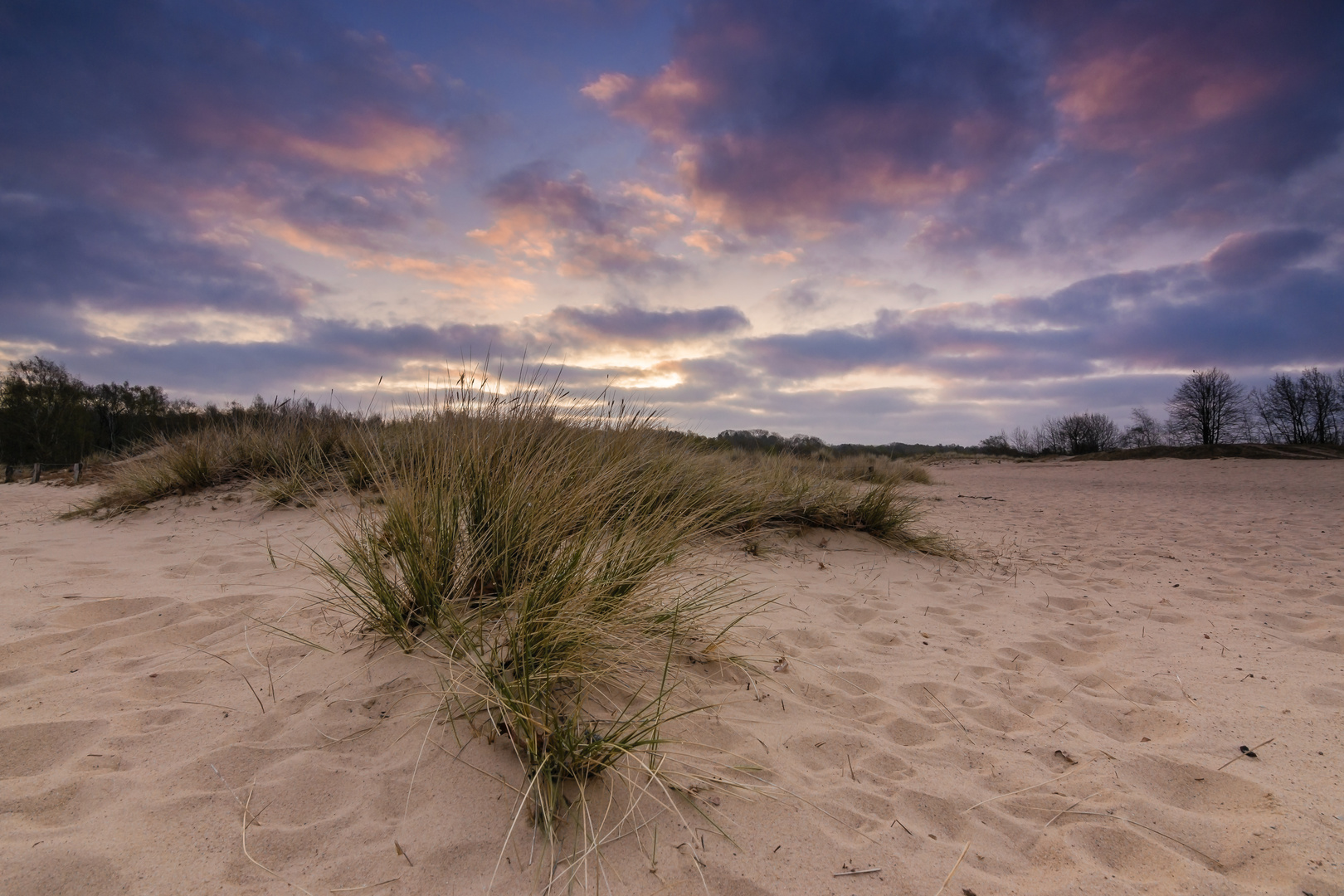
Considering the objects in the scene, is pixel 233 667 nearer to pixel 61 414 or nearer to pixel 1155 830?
pixel 1155 830

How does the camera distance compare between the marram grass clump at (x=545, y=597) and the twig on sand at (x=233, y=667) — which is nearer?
the marram grass clump at (x=545, y=597)

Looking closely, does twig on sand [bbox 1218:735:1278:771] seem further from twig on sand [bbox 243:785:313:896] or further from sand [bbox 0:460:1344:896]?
twig on sand [bbox 243:785:313:896]

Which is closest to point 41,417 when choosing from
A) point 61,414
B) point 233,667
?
point 61,414

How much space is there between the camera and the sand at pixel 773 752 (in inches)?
56.3

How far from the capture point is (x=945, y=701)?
2.42 m

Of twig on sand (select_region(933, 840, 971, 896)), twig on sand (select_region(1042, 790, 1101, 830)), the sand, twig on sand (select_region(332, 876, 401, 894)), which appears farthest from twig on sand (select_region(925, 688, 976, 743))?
twig on sand (select_region(332, 876, 401, 894))

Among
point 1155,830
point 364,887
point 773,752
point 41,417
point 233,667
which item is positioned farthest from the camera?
point 41,417

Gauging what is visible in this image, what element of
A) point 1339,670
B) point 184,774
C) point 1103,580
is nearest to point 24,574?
point 184,774

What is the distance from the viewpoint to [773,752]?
76.9 inches

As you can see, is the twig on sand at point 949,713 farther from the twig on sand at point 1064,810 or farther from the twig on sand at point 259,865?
the twig on sand at point 259,865

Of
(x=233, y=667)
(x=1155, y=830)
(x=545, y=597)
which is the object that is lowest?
(x=1155, y=830)

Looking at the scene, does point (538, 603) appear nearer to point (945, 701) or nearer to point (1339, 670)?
point (945, 701)

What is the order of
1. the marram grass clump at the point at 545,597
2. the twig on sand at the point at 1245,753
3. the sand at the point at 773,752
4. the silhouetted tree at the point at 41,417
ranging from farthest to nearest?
the silhouetted tree at the point at 41,417 → the twig on sand at the point at 1245,753 → the marram grass clump at the point at 545,597 → the sand at the point at 773,752

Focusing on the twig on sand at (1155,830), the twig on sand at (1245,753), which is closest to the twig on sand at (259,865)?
the twig on sand at (1155,830)
